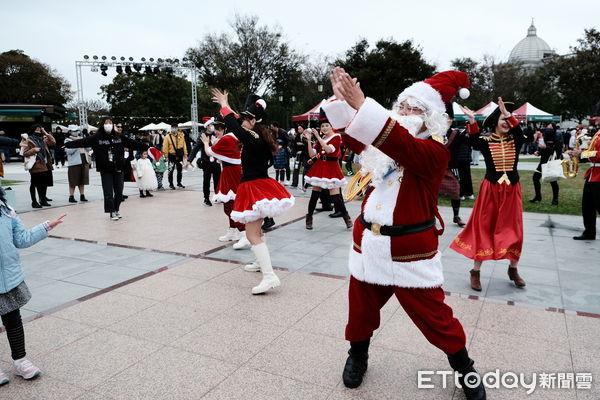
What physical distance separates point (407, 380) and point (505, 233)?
2.35 meters

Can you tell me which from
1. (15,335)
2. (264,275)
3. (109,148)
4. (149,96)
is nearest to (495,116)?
(264,275)

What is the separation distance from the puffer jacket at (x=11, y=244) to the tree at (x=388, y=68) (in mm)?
31672

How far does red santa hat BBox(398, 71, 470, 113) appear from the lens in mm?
2484

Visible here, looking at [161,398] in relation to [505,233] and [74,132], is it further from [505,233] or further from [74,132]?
[74,132]

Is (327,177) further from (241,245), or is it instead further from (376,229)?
(376,229)

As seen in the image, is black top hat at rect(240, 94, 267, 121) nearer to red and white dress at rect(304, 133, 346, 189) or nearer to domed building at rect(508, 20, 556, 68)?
red and white dress at rect(304, 133, 346, 189)

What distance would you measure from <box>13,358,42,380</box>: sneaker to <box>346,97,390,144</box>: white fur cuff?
2.66 meters

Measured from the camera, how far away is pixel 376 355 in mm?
3221

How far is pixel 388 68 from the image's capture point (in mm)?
33250

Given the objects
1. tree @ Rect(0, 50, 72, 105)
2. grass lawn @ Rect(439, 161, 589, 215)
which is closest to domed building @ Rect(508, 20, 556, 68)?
tree @ Rect(0, 50, 72, 105)

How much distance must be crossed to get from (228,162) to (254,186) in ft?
6.40

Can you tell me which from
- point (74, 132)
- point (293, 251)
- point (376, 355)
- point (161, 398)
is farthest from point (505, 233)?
point (74, 132)

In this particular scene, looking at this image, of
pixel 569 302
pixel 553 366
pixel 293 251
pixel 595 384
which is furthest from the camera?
pixel 293 251

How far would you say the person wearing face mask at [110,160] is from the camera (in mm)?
8398
